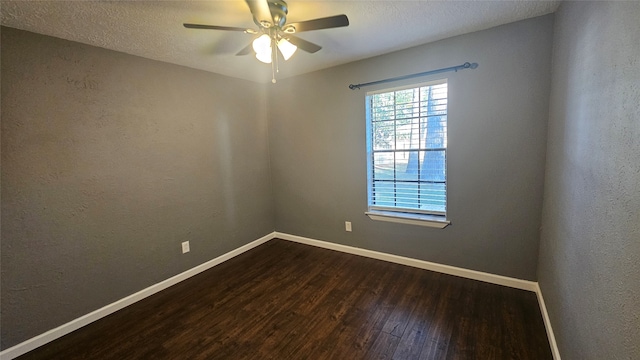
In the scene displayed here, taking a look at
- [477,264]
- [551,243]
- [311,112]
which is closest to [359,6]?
[311,112]

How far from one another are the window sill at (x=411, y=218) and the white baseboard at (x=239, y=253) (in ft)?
1.41

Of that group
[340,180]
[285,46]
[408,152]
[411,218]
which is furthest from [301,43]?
[411,218]

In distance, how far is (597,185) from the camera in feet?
3.62

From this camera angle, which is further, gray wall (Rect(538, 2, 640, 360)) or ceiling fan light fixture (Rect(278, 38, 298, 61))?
ceiling fan light fixture (Rect(278, 38, 298, 61))

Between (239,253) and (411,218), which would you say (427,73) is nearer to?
(411,218)

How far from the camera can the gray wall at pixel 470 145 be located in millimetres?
2119

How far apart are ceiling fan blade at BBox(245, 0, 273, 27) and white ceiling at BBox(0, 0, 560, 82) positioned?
0.67ft

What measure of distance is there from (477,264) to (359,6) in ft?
8.28

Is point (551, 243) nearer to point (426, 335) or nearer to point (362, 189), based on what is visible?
point (426, 335)

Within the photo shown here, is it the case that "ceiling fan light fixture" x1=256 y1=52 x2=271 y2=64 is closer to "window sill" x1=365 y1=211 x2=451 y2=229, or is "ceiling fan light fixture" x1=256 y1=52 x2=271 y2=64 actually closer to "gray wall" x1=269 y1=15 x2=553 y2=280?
"gray wall" x1=269 y1=15 x2=553 y2=280

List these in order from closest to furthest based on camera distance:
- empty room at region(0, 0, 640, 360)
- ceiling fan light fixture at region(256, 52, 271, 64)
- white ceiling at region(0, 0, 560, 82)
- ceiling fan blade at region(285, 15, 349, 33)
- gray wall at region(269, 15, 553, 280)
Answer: empty room at region(0, 0, 640, 360) → ceiling fan blade at region(285, 15, 349, 33) → white ceiling at region(0, 0, 560, 82) → ceiling fan light fixture at region(256, 52, 271, 64) → gray wall at region(269, 15, 553, 280)

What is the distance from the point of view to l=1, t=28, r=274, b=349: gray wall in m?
1.81

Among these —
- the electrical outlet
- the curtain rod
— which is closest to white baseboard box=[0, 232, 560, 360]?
the electrical outlet

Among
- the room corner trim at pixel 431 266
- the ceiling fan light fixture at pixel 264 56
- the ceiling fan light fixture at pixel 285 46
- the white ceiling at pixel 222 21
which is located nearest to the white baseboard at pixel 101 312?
the room corner trim at pixel 431 266
